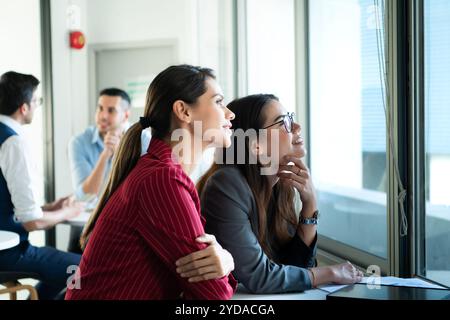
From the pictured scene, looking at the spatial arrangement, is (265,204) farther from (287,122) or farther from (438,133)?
(438,133)

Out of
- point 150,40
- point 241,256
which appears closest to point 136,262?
point 241,256

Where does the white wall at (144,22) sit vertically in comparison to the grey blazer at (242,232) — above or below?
above

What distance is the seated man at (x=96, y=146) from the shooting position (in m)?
3.18

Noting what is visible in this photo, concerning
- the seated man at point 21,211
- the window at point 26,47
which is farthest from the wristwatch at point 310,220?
the window at point 26,47

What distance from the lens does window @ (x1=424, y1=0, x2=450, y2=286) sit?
1.65 m

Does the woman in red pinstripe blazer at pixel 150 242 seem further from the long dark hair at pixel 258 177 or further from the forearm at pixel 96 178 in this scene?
the forearm at pixel 96 178

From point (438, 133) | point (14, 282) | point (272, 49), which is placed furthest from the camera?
point (272, 49)

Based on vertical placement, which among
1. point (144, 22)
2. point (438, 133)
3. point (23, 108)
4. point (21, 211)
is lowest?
point (21, 211)

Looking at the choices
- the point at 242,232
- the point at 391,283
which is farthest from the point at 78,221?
the point at 391,283

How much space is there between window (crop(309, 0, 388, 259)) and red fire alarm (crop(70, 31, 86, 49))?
2.02 metres

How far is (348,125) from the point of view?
7.91 feet

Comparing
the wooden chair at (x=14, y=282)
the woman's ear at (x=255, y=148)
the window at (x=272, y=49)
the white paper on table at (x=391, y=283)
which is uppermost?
the window at (x=272, y=49)

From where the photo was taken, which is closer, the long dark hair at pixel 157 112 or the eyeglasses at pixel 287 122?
the long dark hair at pixel 157 112
